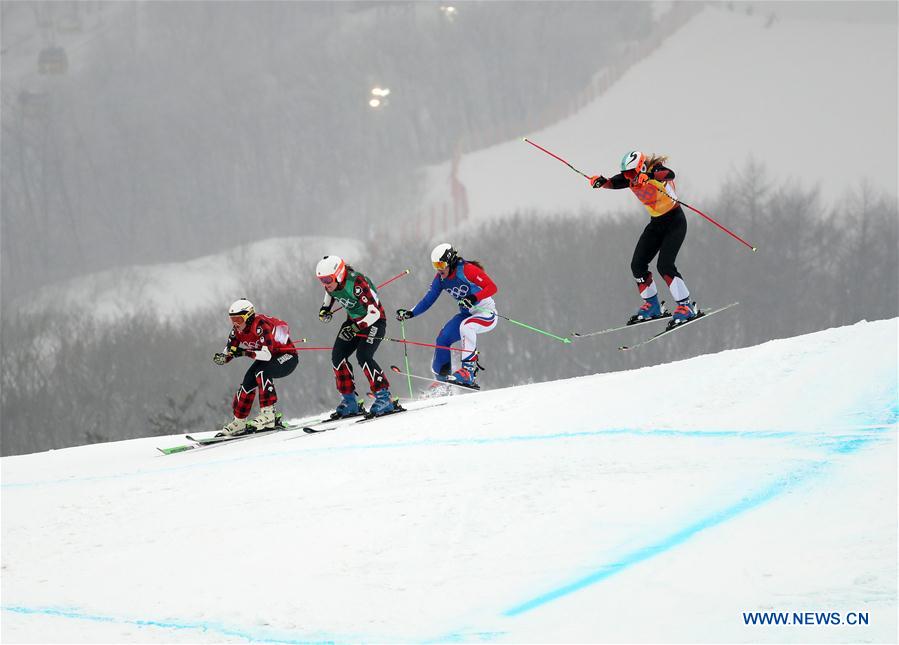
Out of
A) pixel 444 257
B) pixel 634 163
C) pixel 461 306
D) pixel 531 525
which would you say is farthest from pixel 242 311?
pixel 531 525

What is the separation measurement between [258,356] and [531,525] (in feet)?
24.0

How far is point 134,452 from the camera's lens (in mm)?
14344

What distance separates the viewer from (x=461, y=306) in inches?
598

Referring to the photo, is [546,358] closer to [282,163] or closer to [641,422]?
[641,422]

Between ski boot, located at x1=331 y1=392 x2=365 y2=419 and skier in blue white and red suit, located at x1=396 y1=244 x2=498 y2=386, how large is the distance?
1.32 m

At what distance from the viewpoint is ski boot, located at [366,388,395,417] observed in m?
13.6

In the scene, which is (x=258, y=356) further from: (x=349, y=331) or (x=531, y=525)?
(x=531, y=525)

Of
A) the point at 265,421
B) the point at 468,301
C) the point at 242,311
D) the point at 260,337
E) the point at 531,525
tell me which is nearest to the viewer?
the point at 531,525

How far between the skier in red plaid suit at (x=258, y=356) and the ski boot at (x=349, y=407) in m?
0.84

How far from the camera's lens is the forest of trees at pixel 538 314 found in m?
51.2

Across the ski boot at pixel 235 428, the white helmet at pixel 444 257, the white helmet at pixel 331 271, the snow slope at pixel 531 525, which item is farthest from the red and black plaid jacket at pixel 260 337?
the snow slope at pixel 531 525

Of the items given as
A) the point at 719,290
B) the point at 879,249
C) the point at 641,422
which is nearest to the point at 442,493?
the point at 641,422

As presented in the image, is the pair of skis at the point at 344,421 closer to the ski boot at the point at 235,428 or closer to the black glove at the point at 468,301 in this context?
the ski boot at the point at 235,428

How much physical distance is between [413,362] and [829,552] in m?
45.4
